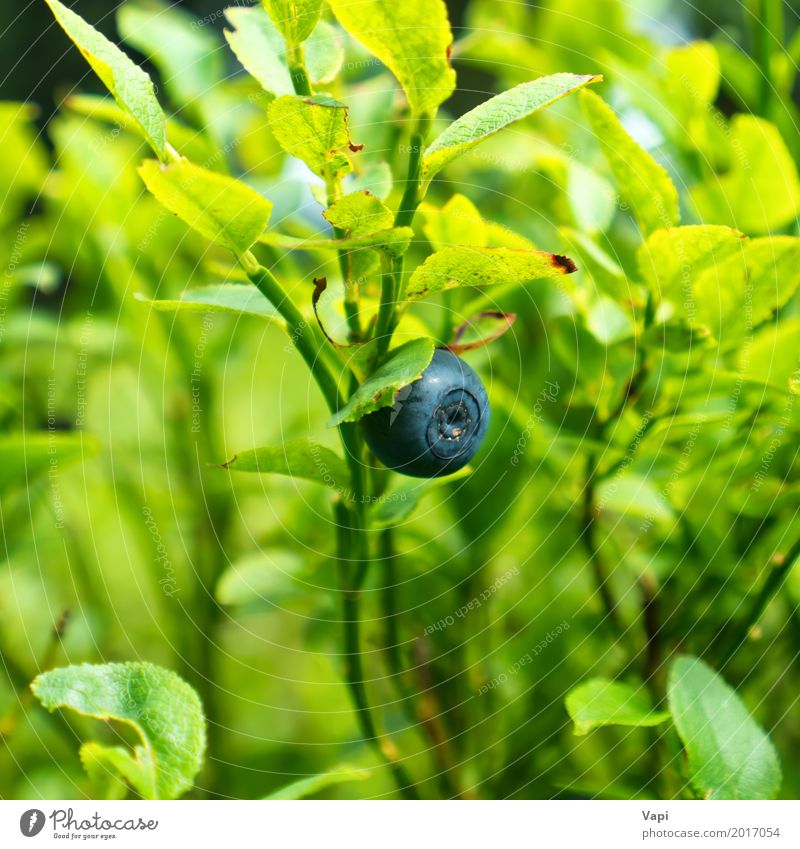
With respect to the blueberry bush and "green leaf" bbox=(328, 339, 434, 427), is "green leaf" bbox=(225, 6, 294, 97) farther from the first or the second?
"green leaf" bbox=(328, 339, 434, 427)

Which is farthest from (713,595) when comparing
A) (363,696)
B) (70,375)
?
(70,375)

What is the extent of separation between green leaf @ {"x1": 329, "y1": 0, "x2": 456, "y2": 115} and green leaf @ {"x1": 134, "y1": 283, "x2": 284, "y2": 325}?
139mm

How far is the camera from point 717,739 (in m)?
0.56

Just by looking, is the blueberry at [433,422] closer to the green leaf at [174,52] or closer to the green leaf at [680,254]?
the green leaf at [680,254]

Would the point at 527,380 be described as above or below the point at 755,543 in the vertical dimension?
above

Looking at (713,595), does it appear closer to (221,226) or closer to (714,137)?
(714,137)

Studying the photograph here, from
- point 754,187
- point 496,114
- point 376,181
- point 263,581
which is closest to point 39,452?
point 263,581

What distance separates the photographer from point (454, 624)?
81 centimetres

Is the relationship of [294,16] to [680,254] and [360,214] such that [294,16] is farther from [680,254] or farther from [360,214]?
[680,254]

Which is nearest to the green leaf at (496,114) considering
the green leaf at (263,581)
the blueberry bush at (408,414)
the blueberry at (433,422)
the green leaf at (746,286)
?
the blueberry bush at (408,414)

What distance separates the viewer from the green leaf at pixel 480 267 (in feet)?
1.37

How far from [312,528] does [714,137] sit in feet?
1.70

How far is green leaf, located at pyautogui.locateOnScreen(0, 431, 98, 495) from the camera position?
2.10ft

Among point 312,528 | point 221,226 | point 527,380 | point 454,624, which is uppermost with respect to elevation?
point 221,226
